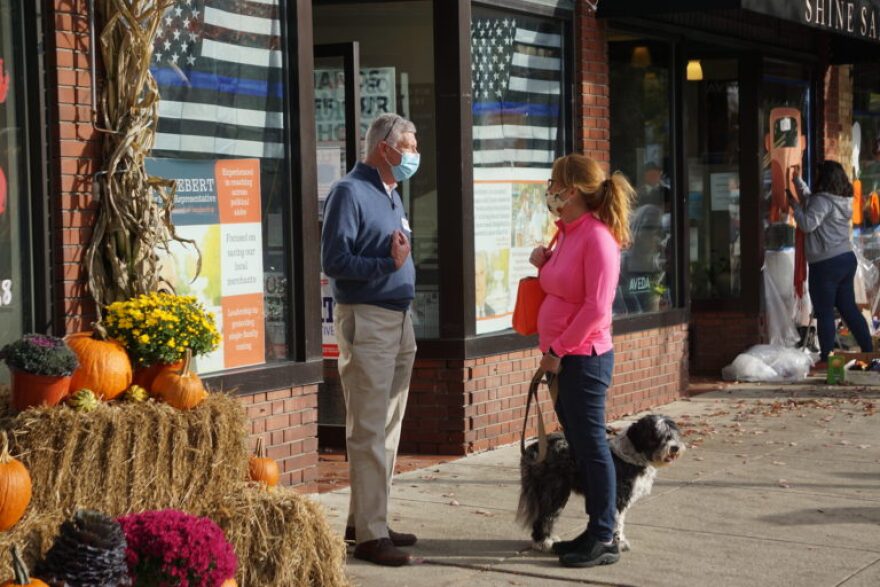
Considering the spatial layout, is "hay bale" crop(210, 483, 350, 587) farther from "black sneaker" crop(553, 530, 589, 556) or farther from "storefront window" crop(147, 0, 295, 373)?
"storefront window" crop(147, 0, 295, 373)

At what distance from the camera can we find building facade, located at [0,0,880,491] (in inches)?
244

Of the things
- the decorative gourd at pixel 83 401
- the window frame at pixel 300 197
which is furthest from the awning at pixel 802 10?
the decorative gourd at pixel 83 401

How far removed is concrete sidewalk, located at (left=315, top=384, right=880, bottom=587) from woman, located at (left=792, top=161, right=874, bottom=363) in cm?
310

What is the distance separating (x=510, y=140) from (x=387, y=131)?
3.48m

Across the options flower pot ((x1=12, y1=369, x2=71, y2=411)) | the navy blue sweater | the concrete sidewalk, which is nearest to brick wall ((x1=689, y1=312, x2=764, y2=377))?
the concrete sidewalk

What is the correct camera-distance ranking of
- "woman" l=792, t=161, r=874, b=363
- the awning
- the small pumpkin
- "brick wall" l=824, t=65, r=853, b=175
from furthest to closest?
1. "brick wall" l=824, t=65, r=853, b=175
2. "woman" l=792, t=161, r=874, b=363
3. the awning
4. the small pumpkin

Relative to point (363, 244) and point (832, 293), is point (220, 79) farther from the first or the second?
point (832, 293)

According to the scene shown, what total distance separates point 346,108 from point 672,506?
305 cm

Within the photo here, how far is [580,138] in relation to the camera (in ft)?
33.8

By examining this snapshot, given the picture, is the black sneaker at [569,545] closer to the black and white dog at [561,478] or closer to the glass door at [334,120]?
the black and white dog at [561,478]

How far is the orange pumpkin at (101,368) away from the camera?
542 cm

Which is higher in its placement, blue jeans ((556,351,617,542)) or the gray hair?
the gray hair

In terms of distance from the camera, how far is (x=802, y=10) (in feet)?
37.5

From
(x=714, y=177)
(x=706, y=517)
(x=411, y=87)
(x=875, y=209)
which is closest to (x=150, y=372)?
(x=706, y=517)
